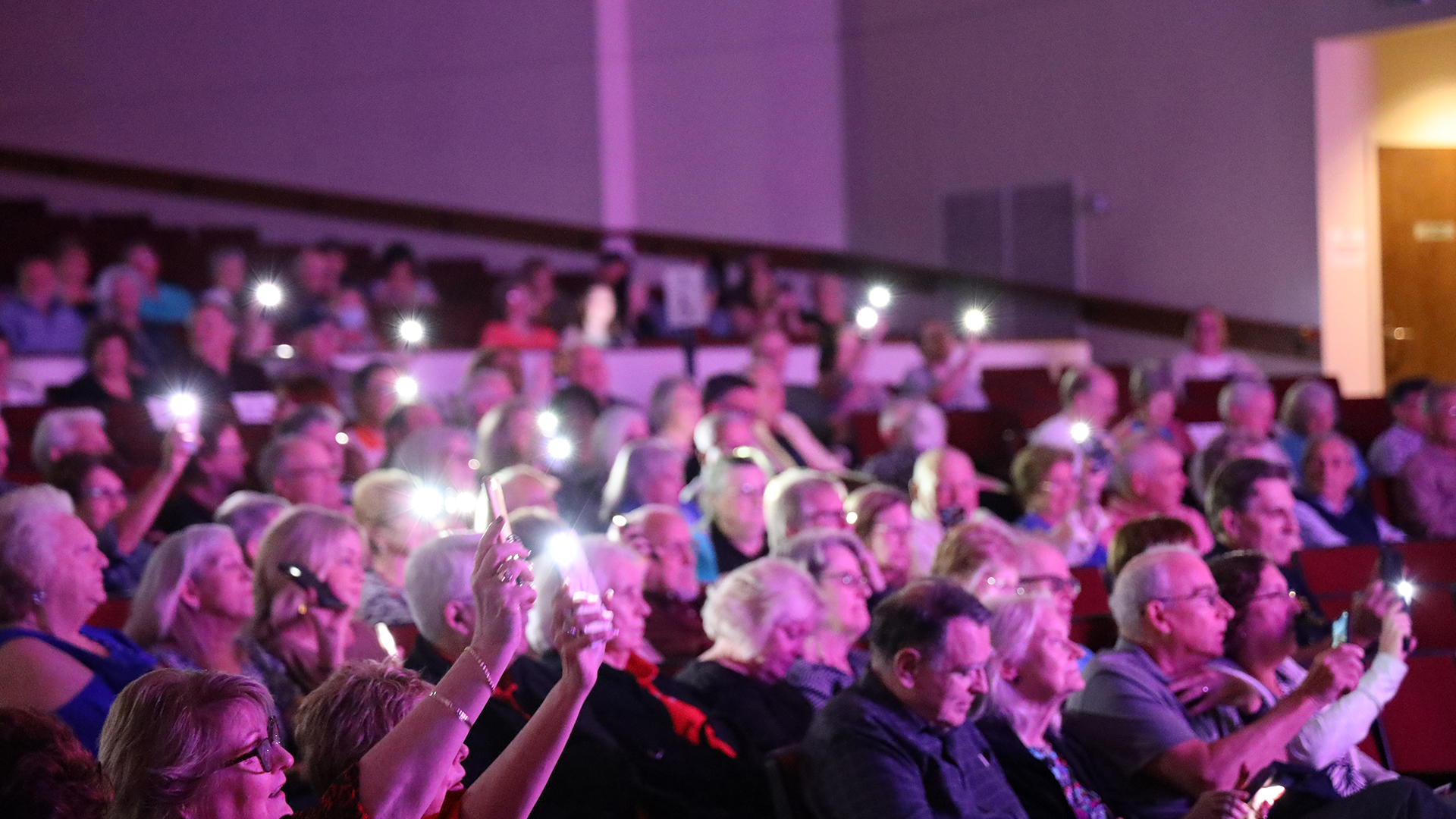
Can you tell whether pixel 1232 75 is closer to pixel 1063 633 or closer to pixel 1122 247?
pixel 1122 247

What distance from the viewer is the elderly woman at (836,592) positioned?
312 centimetres

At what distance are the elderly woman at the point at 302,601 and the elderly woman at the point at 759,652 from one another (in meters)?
0.66

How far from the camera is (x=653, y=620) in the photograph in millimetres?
3430

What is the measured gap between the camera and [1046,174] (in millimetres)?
9398

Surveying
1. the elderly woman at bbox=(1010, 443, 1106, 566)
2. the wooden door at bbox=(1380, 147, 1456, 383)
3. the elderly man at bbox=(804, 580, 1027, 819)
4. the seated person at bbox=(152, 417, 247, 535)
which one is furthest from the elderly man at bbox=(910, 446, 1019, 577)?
the wooden door at bbox=(1380, 147, 1456, 383)

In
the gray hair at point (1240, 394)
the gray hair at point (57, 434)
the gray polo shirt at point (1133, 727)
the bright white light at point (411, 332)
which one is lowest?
the gray polo shirt at point (1133, 727)

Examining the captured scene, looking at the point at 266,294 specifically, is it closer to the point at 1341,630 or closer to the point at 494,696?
the point at 494,696

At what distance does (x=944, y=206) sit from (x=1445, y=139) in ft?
10.2

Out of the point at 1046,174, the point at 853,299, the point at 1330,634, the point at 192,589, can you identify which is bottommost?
the point at 1330,634

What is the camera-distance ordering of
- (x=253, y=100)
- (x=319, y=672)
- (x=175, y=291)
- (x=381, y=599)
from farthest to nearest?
(x=253, y=100) < (x=175, y=291) < (x=381, y=599) < (x=319, y=672)

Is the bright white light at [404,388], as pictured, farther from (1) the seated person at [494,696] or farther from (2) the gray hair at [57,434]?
(1) the seated person at [494,696]

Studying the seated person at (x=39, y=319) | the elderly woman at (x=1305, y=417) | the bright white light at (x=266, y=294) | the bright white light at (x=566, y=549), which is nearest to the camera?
the bright white light at (x=566, y=549)

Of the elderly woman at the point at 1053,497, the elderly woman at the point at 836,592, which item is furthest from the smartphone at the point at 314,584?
the elderly woman at the point at 1053,497

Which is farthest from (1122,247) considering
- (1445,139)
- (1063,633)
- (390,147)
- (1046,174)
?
(1063,633)
